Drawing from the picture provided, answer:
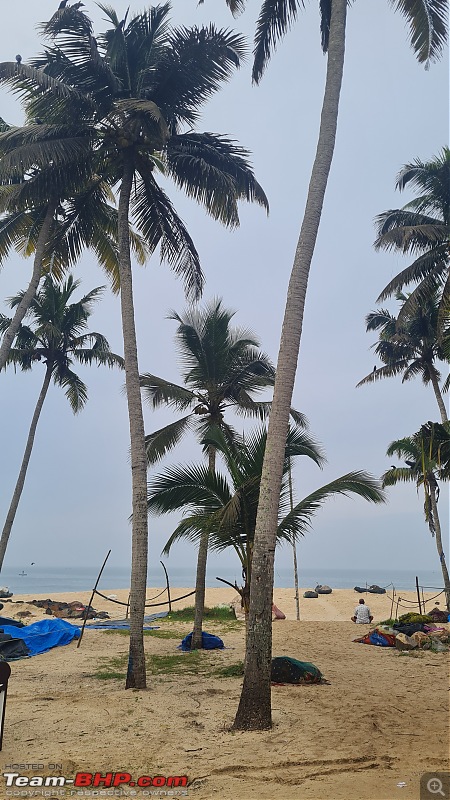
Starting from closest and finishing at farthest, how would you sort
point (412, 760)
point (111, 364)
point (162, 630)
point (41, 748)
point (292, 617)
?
point (412, 760) < point (41, 748) < point (162, 630) < point (111, 364) < point (292, 617)

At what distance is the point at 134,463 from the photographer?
991 centimetres

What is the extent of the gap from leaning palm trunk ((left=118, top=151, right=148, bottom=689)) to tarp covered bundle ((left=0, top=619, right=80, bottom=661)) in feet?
16.7

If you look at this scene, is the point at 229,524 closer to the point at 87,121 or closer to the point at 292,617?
the point at 87,121

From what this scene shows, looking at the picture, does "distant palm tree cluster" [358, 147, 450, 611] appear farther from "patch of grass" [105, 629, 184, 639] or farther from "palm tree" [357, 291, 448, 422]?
"patch of grass" [105, 629, 184, 639]

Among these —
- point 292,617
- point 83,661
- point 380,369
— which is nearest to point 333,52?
point 83,661

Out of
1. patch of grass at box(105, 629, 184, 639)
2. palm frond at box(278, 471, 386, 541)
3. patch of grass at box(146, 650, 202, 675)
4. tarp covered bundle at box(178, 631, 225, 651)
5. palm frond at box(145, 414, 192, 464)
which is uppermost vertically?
palm frond at box(145, 414, 192, 464)

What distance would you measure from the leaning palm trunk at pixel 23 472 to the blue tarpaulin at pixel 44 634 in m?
2.90

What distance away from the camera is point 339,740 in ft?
20.0

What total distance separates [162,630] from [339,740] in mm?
12485

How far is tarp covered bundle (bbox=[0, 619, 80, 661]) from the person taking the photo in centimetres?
1335

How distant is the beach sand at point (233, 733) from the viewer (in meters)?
5.05

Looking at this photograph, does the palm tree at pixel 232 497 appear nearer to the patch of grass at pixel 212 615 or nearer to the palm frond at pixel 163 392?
the palm frond at pixel 163 392

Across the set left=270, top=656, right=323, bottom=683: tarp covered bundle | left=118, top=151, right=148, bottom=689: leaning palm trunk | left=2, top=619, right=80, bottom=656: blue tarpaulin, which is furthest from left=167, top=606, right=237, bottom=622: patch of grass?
left=118, top=151, right=148, bottom=689: leaning palm trunk

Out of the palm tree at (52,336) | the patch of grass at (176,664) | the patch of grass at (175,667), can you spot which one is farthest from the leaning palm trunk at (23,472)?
the patch of grass at (176,664)
